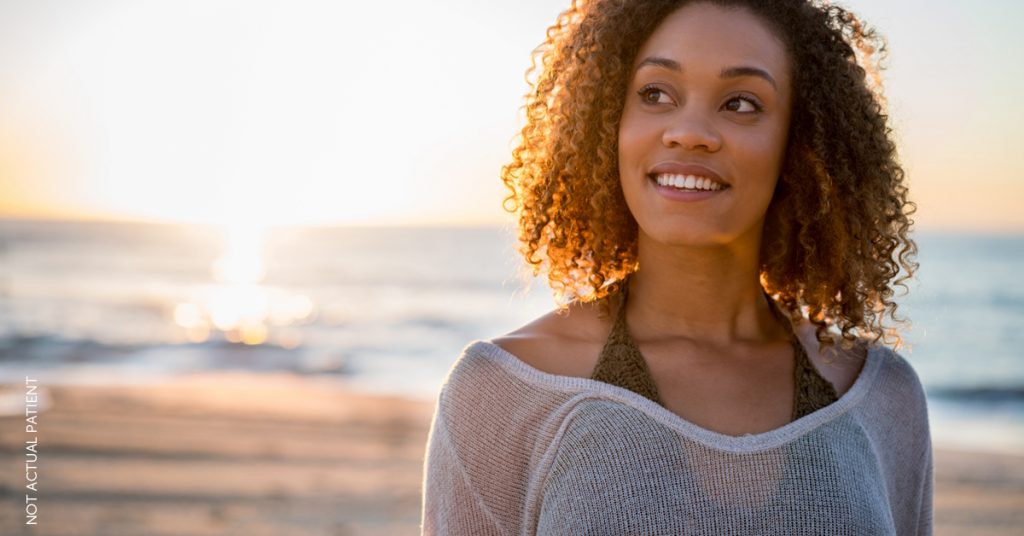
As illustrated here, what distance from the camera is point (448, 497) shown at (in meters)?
2.16

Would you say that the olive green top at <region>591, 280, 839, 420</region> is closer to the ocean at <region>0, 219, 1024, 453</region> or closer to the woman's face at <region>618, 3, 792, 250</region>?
the woman's face at <region>618, 3, 792, 250</region>

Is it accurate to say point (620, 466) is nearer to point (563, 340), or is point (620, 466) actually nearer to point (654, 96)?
point (563, 340)

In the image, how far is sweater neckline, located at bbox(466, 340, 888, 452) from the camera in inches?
81.7

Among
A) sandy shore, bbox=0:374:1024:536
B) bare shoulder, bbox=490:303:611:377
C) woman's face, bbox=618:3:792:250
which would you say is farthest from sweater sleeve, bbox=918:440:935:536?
sandy shore, bbox=0:374:1024:536

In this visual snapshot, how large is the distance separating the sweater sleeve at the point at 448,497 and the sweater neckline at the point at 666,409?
0.56 ft

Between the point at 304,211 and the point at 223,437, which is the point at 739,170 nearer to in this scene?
the point at 223,437

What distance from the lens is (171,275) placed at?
3002 centimetres

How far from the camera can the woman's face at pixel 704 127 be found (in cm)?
211

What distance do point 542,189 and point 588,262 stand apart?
219mm

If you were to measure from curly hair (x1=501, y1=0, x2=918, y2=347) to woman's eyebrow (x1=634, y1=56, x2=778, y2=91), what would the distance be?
0.40 feet

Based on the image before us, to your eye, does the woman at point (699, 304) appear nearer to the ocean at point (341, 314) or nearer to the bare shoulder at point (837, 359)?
the bare shoulder at point (837, 359)

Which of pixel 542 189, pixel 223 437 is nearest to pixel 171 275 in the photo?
pixel 223 437

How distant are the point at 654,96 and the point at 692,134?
0.19 metres

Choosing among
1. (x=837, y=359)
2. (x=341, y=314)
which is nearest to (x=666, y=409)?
(x=837, y=359)
